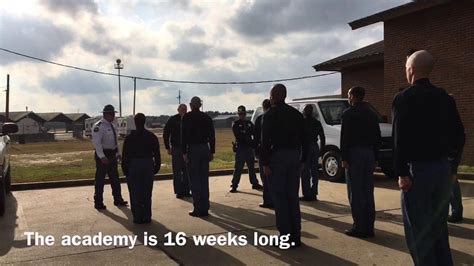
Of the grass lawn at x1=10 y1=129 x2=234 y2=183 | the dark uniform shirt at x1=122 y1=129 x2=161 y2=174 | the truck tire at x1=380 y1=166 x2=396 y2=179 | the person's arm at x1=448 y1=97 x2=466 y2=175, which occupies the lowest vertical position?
the grass lawn at x1=10 y1=129 x2=234 y2=183

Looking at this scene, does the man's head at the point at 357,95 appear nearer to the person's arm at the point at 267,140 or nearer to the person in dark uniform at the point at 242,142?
the person's arm at the point at 267,140

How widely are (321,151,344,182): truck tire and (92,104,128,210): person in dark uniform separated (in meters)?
4.95

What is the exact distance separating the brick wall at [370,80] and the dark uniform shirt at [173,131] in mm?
9236

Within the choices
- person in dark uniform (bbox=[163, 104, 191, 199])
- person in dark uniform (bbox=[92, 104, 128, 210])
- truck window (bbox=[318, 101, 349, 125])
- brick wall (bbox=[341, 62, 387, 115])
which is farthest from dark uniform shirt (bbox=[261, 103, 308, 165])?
brick wall (bbox=[341, 62, 387, 115])

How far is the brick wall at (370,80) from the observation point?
16609 mm

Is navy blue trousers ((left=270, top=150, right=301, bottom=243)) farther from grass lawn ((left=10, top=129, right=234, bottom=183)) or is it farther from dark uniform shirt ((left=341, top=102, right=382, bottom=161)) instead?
grass lawn ((left=10, top=129, right=234, bottom=183))

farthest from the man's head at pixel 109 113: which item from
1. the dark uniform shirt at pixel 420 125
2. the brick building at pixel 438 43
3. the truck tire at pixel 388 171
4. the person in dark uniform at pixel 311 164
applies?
the brick building at pixel 438 43

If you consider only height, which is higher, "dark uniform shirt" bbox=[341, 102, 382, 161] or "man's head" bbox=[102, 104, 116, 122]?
"man's head" bbox=[102, 104, 116, 122]

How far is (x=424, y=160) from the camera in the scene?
3.67 meters

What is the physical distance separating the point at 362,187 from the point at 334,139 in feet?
17.5

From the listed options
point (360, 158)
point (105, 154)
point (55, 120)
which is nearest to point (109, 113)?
point (105, 154)

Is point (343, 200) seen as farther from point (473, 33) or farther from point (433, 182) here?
point (473, 33)

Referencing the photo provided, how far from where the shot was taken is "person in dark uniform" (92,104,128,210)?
26.5 ft

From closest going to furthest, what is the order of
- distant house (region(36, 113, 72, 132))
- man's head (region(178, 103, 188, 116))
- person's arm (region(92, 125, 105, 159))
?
person's arm (region(92, 125, 105, 159)), man's head (region(178, 103, 188, 116)), distant house (region(36, 113, 72, 132))
